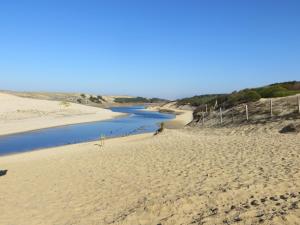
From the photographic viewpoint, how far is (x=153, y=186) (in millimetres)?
11328

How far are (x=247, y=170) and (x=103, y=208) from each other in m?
4.74

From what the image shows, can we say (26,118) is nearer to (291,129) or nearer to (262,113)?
(262,113)

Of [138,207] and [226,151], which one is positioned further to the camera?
[226,151]

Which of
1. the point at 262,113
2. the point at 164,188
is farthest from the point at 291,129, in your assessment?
the point at 164,188

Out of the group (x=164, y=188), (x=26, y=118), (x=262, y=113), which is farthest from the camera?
(x=26, y=118)

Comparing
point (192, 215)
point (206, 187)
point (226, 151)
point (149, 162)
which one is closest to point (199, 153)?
point (226, 151)

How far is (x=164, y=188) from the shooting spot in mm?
10906

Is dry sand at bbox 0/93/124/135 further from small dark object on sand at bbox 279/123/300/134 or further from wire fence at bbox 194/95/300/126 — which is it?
small dark object on sand at bbox 279/123/300/134

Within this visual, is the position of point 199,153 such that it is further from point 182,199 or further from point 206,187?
point 182,199

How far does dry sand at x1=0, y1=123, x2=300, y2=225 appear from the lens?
27.1 ft

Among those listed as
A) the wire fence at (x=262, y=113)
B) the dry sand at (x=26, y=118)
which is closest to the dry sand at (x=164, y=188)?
the wire fence at (x=262, y=113)

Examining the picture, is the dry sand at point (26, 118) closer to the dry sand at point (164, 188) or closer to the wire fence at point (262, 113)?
the wire fence at point (262, 113)

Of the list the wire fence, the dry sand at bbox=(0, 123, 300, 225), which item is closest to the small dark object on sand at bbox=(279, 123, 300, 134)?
the dry sand at bbox=(0, 123, 300, 225)

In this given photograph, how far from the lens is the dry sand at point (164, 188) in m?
8.26
